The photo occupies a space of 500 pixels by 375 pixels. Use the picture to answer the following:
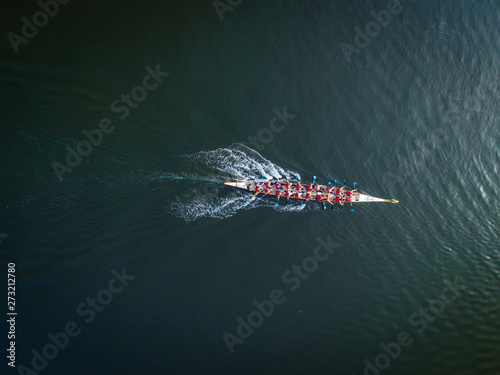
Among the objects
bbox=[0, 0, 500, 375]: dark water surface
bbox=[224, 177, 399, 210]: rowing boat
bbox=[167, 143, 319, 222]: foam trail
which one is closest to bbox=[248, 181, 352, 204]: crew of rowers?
bbox=[224, 177, 399, 210]: rowing boat

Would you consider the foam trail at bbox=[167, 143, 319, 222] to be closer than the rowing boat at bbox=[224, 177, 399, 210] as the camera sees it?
Yes

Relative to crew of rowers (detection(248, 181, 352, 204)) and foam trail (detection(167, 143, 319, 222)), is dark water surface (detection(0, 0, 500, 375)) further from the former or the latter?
crew of rowers (detection(248, 181, 352, 204))

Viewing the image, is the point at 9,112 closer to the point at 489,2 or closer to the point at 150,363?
the point at 150,363

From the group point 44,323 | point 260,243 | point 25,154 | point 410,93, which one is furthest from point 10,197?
point 410,93

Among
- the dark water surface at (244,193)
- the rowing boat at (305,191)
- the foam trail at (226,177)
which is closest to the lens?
the dark water surface at (244,193)

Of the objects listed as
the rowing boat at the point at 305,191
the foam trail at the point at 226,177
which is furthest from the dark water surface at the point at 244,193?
the rowing boat at the point at 305,191

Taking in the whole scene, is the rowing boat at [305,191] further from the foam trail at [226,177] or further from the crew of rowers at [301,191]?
the foam trail at [226,177]
